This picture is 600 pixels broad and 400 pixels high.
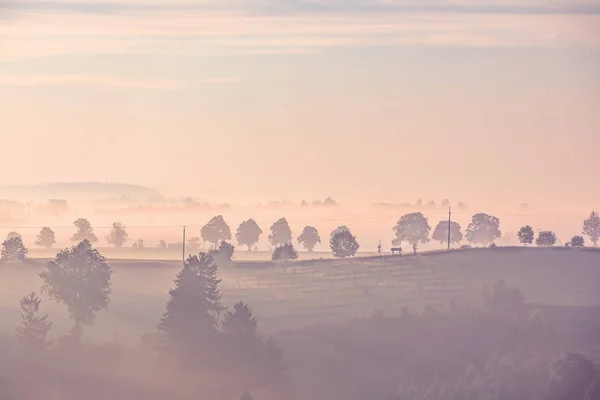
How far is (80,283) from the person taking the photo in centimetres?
17388

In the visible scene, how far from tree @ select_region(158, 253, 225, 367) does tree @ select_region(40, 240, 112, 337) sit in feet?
27.9

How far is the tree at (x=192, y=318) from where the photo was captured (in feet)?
520

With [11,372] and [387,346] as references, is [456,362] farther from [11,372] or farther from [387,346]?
[11,372]

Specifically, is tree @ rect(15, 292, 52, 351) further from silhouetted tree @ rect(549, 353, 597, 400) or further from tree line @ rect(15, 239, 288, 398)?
silhouetted tree @ rect(549, 353, 597, 400)

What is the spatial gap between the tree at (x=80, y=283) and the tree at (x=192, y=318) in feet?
27.9

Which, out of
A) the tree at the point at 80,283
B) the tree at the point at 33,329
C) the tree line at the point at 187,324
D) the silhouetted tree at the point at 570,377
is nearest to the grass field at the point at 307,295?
the tree at the point at 80,283

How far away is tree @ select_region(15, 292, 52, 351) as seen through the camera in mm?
157750

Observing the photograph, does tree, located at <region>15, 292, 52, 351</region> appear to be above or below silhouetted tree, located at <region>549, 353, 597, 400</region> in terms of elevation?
above

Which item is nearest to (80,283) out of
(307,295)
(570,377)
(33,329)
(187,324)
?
(33,329)

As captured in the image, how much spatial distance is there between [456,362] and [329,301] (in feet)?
88.3

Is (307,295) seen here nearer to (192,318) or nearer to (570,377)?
(192,318)

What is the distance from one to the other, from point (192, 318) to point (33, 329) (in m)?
17.6

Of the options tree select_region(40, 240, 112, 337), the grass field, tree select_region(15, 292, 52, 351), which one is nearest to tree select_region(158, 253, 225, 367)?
the grass field

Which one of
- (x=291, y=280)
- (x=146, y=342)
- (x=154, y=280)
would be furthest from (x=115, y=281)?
(x=146, y=342)
